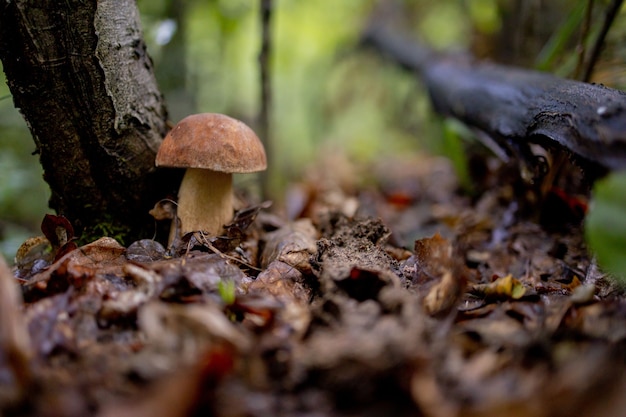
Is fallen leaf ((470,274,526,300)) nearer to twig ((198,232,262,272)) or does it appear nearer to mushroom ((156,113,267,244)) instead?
twig ((198,232,262,272))

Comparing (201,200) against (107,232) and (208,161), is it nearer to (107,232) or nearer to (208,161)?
(208,161)

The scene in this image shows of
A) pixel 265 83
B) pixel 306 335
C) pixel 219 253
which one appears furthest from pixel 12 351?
pixel 265 83

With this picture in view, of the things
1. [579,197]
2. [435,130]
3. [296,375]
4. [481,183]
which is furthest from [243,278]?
[435,130]

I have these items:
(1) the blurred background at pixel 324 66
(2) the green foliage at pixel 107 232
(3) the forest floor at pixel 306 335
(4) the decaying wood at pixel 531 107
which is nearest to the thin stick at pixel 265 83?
(1) the blurred background at pixel 324 66

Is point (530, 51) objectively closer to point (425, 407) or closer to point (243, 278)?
point (243, 278)

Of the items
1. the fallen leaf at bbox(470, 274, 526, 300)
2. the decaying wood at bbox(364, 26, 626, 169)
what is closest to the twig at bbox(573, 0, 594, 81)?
the decaying wood at bbox(364, 26, 626, 169)

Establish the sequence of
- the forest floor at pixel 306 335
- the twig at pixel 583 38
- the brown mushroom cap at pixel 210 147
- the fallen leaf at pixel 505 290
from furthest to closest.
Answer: the twig at pixel 583 38
the brown mushroom cap at pixel 210 147
the fallen leaf at pixel 505 290
the forest floor at pixel 306 335

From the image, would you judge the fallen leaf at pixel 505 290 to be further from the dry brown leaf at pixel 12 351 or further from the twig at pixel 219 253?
the dry brown leaf at pixel 12 351
